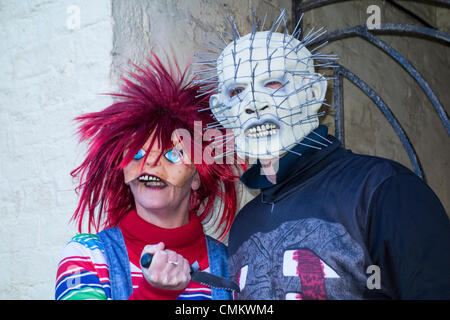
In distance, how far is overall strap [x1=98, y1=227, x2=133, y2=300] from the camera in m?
1.23

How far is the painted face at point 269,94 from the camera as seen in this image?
1196 mm

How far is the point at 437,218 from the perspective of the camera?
3.42 ft

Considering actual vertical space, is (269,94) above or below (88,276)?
above

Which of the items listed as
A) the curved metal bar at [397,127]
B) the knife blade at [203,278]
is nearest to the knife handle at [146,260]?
the knife blade at [203,278]

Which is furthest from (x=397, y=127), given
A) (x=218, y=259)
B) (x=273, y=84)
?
(x=218, y=259)

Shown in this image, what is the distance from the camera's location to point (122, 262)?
128 centimetres

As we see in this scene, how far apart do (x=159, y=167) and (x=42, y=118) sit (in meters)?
0.60

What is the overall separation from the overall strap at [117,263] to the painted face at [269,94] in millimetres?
381

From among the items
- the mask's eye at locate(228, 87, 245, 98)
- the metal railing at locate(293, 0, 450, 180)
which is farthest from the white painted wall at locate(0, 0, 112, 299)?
the metal railing at locate(293, 0, 450, 180)

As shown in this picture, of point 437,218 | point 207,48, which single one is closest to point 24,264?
point 207,48

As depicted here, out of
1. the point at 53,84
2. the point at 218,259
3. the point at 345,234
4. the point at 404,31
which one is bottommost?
the point at 218,259

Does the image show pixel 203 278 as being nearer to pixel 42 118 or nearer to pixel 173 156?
pixel 173 156

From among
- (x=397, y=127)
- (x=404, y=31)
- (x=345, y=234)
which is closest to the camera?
(x=345, y=234)

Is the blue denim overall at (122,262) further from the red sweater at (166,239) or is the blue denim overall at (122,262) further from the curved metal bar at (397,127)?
the curved metal bar at (397,127)
